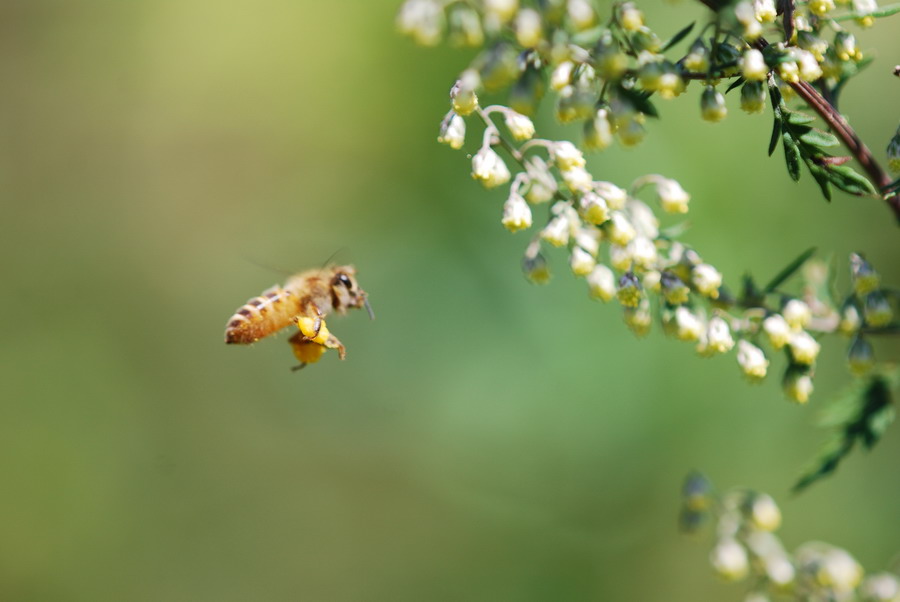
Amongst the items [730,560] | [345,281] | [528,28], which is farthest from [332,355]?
[528,28]

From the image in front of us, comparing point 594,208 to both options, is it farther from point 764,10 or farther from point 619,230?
point 764,10

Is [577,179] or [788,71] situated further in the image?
[577,179]

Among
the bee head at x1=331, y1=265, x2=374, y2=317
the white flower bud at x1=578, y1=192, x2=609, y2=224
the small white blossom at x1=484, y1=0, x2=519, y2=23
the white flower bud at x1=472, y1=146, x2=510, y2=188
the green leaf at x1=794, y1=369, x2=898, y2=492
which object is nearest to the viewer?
the small white blossom at x1=484, y1=0, x2=519, y2=23

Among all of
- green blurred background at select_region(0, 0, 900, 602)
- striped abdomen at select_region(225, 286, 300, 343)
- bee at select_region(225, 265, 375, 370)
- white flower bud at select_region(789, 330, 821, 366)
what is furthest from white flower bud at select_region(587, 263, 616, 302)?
green blurred background at select_region(0, 0, 900, 602)

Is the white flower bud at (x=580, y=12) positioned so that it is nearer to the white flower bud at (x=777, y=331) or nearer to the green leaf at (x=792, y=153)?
the green leaf at (x=792, y=153)

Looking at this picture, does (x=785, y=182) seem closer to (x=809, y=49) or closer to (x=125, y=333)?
(x=809, y=49)

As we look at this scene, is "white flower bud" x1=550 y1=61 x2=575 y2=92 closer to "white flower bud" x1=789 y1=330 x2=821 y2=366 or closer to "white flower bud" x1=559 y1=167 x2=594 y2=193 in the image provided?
"white flower bud" x1=559 y1=167 x2=594 y2=193

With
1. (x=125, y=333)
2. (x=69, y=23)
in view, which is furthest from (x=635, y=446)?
(x=69, y=23)
